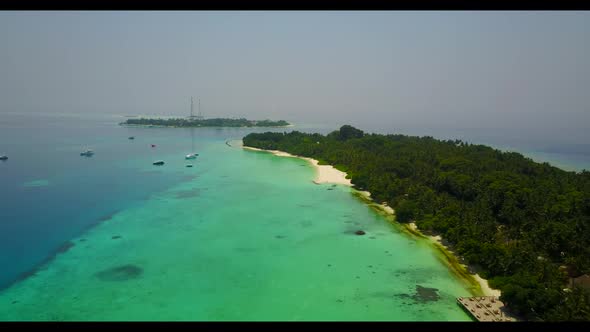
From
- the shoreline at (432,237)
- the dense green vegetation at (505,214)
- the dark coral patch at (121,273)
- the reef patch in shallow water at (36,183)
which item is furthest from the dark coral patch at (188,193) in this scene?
the dense green vegetation at (505,214)

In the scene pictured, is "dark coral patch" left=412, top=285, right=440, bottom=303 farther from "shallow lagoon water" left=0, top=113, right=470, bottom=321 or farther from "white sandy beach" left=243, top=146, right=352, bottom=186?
"white sandy beach" left=243, top=146, right=352, bottom=186

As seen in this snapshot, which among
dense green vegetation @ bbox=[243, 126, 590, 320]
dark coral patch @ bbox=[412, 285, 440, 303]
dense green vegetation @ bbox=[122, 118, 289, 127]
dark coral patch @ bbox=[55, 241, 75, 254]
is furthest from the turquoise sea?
dense green vegetation @ bbox=[122, 118, 289, 127]

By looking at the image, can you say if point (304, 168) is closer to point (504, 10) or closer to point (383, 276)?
point (383, 276)

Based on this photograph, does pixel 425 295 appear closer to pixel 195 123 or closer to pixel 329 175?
pixel 329 175

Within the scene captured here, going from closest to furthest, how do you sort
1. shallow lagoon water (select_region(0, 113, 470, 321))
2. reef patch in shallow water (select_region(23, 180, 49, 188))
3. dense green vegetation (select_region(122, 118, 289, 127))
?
shallow lagoon water (select_region(0, 113, 470, 321)) < reef patch in shallow water (select_region(23, 180, 49, 188)) < dense green vegetation (select_region(122, 118, 289, 127))

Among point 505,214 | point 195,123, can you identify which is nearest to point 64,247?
point 505,214

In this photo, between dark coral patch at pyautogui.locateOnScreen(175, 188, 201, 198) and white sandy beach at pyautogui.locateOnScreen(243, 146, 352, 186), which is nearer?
dark coral patch at pyautogui.locateOnScreen(175, 188, 201, 198)

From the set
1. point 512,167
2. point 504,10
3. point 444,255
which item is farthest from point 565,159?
point 504,10
